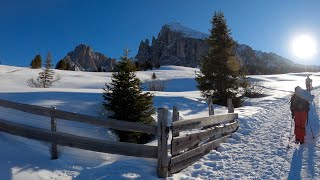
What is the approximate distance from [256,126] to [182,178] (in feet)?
24.8

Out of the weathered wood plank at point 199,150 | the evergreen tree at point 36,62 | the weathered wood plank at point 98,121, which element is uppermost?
the evergreen tree at point 36,62

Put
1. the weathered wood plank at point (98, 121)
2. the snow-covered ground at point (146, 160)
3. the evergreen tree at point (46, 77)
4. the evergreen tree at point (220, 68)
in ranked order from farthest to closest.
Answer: the evergreen tree at point (46, 77)
the evergreen tree at point (220, 68)
the weathered wood plank at point (98, 121)
the snow-covered ground at point (146, 160)

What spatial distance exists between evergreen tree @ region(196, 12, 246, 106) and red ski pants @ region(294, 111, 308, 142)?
13.6 m

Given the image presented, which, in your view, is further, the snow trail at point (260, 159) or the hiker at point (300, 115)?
the hiker at point (300, 115)

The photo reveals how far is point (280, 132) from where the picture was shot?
12.7 m

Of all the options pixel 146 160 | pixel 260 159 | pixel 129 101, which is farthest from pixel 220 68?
pixel 146 160

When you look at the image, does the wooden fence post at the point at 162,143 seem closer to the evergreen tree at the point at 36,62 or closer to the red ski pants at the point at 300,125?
the red ski pants at the point at 300,125

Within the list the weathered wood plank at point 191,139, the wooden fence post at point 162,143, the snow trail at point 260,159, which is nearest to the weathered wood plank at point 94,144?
the wooden fence post at point 162,143

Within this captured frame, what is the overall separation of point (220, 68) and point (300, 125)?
14388mm

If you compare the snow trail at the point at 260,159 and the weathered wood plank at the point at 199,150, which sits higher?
the weathered wood plank at the point at 199,150

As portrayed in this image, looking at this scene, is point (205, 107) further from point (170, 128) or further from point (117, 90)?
point (170, 128)

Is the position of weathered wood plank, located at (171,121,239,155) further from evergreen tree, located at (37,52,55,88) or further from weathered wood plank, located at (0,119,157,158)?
evergreen tree, located at (37,52,55,88)

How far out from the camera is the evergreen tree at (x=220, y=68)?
24.6 metres

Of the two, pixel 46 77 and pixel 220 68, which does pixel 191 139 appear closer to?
pixel 220 68
